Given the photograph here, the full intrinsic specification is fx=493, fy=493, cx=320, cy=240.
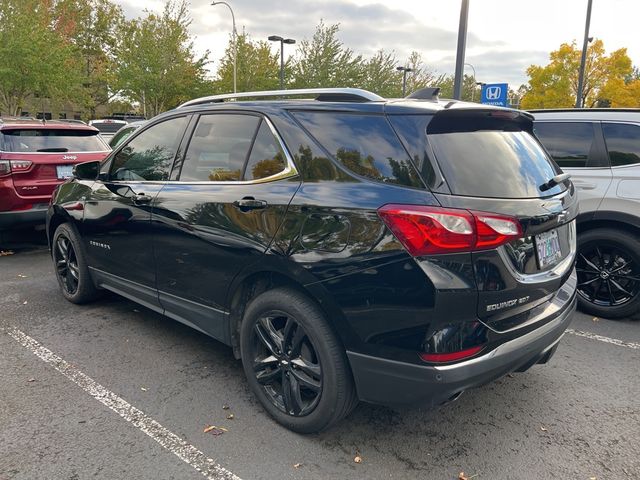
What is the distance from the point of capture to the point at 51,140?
6484 millimetres

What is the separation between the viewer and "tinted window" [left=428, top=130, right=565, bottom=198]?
2262 mm

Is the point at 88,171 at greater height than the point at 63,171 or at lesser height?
greater

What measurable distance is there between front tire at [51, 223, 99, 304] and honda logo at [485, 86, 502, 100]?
36.0 ft

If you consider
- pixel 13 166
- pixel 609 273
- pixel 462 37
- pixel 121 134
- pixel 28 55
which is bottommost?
pixel 609 273

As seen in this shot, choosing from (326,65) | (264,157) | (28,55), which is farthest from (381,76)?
(264,157)

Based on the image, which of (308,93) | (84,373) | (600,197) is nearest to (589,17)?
(600,197)

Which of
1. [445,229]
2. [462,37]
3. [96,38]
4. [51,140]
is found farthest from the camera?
[96,38]

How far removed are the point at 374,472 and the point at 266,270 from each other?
45.6 inches

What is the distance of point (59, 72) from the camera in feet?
73.6

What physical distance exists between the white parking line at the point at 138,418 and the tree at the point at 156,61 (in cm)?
2885

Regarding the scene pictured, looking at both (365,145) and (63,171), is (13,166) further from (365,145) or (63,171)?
(365,145)

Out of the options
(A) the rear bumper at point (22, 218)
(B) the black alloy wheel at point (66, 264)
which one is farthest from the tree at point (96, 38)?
(B) the black alloy wheel at point (66, 264)

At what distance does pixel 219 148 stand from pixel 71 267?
239 cm

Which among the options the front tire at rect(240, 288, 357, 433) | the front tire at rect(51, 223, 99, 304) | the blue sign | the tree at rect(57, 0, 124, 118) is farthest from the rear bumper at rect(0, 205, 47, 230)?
the tree at rect(57, 0, 124, 118)
